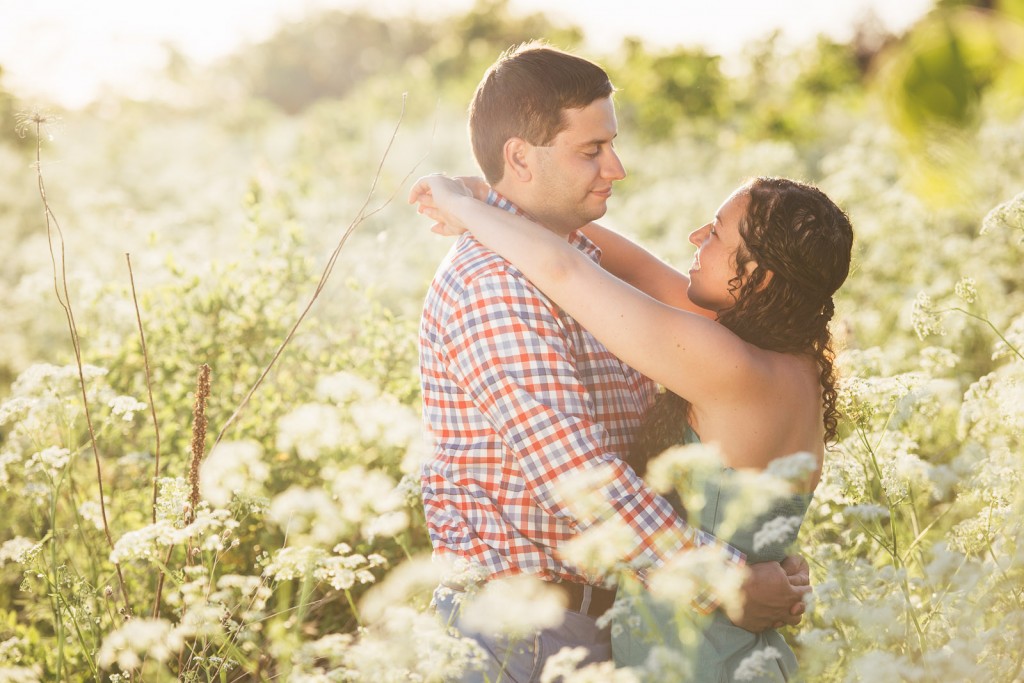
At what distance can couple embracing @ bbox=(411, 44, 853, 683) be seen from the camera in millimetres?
2625

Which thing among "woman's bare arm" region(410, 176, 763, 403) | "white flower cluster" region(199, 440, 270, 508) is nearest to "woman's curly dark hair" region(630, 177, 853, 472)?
A: "woman's bare arm" region(410, 176, 763, 403)

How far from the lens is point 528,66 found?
3160 mm

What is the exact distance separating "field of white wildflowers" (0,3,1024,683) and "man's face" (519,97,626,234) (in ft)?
1.27

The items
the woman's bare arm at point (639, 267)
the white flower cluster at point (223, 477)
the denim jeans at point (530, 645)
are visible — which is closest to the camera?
the denim jeans at point (530, 645)

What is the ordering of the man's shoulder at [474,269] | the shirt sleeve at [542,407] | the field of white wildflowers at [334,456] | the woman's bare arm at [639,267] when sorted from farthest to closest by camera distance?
the woman's bare arm at [639,267] < the man's shoulder at [474,269] < the shirt sleeve at [542,407] < the field of white wildflowers at [334,456]

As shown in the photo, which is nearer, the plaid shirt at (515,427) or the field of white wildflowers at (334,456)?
the field of white wildflowers at (334,456)

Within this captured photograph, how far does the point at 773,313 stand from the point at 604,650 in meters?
1.11

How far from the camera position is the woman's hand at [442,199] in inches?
123

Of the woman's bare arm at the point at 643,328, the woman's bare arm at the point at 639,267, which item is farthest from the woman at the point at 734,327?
the woman's bare arm at the point at 639,267

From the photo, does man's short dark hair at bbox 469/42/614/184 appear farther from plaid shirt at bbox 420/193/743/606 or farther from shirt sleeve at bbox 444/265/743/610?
shirt sleeve at bbox 444/265/743/610

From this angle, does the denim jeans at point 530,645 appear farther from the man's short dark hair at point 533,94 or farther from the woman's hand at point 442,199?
the man's short dark hair at point 533,94

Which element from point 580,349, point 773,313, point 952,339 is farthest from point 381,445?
point 952,339

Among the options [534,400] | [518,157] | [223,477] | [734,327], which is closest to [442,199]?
[518,157]

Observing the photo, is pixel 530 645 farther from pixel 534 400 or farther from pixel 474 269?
pixel 474 269
